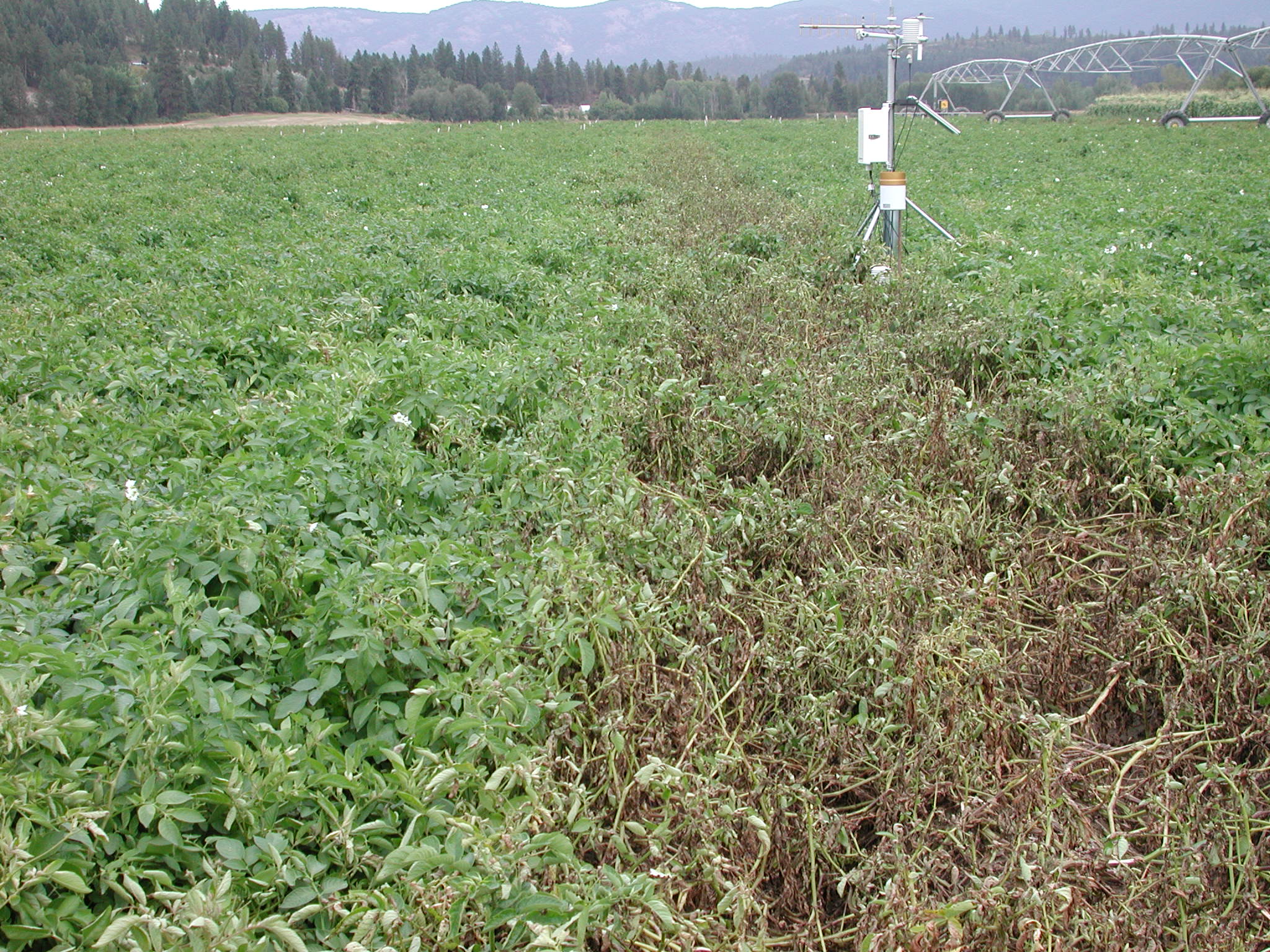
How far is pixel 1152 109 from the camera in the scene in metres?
46.0

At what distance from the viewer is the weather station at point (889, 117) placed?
26.4ft

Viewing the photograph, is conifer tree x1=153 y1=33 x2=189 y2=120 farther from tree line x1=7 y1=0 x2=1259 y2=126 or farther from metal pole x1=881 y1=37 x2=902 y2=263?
metal pole x1=881 y1=37 x2=902 y2=263

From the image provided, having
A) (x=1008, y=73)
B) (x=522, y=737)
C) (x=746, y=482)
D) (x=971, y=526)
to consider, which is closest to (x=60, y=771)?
(x=522, y=737)

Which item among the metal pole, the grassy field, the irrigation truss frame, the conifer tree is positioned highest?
the conifer tree

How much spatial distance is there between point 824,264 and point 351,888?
7373 millimetres

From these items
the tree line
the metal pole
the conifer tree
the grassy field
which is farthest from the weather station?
the conifer tree

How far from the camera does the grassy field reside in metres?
1.97

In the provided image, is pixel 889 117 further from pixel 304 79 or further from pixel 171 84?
pixel 304 79

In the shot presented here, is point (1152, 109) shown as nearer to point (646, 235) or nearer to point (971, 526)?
point (646, 235)

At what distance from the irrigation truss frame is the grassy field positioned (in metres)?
32.0

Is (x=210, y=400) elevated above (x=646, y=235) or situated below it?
below

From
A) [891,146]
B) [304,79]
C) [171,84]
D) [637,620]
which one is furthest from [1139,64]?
[304,79]

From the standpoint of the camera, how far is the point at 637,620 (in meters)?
2.97

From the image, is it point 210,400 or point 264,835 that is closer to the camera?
point 264,835
